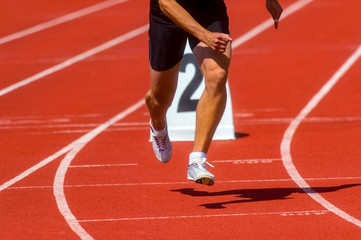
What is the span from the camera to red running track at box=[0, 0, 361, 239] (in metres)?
6.37

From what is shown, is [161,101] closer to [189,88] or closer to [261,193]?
[261,193]

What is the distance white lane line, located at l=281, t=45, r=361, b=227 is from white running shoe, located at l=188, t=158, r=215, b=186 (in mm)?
777

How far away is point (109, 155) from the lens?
956cm

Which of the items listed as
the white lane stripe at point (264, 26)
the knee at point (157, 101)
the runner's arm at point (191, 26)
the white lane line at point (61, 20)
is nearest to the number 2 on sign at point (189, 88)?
the knee at point (157, 101)

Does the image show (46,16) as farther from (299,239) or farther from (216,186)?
(299,239)

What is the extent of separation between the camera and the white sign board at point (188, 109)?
10.6 m

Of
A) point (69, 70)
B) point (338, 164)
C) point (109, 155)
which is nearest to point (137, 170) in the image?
point (109, 155)

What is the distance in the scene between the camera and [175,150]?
→ 32.6ft

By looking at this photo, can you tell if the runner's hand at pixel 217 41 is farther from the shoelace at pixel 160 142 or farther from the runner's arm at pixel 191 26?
the shoelace at pixel 160 142

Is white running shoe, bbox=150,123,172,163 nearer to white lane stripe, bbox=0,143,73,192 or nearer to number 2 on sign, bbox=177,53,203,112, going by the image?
white lane stripe, bbox=0,143,73,192

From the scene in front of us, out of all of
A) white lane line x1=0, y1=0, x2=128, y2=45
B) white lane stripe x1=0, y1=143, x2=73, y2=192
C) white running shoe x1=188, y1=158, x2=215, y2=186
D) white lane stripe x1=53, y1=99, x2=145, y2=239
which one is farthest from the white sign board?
white lane line x1=0, y1=0, x2=128, y2=45

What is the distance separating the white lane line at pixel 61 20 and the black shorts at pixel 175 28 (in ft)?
46.9

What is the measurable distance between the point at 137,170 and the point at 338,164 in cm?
172

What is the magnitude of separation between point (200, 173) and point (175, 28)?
44.1 inches
